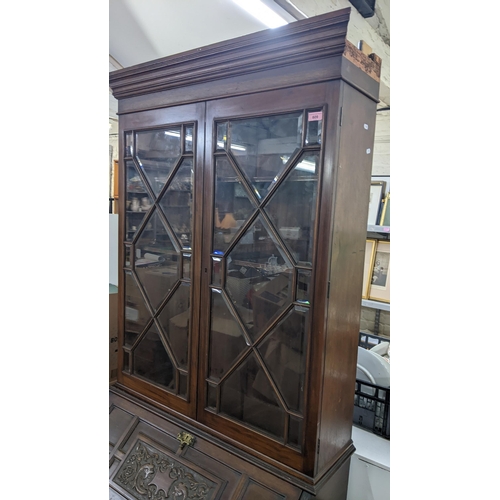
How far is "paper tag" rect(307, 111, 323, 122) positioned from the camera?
3.23 ft

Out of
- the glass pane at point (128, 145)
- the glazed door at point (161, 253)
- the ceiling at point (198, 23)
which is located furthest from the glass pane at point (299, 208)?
the ceiling at point (198, 23)

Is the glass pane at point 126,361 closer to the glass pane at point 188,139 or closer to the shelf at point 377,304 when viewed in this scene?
the glass pane at point 188,139

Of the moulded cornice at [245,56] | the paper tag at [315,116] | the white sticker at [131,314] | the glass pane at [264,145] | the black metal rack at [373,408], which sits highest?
the moulded cornice at [245,56]

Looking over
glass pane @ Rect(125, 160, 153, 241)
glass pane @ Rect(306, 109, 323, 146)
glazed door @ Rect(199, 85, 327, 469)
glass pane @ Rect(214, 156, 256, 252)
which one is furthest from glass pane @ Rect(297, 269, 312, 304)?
glass pane @ Rect(125, 160, 153, 241)

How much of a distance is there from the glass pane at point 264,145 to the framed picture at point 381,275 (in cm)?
157

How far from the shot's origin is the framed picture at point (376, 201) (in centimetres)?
243

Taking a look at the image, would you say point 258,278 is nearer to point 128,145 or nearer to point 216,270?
point 216,270

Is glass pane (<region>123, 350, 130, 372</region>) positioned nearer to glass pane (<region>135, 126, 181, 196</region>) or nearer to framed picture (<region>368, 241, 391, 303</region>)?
glass pane (<region>135, 126, 181, 196</region>)

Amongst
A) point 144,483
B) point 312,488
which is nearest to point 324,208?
point 312,488

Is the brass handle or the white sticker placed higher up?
the white sticker

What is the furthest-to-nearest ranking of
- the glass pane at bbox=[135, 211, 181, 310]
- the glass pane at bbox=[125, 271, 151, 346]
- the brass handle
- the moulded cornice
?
the glass pane at bbox=[125, 271, 151, 346]
the glass pane at bbox=[135, 211, 181, 310]
the brass handle
the moulded cornice

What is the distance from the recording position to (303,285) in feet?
3.48

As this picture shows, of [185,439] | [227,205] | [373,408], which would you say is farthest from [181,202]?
[373,408]

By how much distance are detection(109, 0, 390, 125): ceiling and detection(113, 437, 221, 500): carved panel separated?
2.10m
